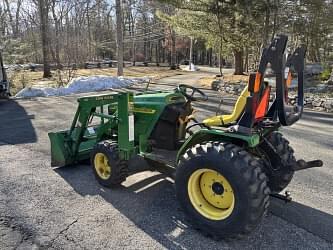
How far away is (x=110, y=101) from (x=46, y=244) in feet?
5.88

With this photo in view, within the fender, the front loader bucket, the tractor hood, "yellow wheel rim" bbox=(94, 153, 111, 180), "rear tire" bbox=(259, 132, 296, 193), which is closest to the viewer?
the fender

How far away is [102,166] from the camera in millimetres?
3986

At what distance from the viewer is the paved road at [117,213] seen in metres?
2.82

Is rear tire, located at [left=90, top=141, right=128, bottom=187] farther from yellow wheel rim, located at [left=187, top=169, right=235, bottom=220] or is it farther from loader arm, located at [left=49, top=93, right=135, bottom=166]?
yellow wheel rim, located at [left=187, top=169, right=235, bottom=220]

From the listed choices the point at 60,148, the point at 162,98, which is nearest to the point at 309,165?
the point at 162,98

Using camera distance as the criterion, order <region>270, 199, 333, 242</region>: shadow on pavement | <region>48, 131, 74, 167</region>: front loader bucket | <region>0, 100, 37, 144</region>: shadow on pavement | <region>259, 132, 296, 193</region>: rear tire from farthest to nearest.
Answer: <region>0, 100, 37, 144</region>: shadow on pavement → <region>48, 131, 74, 167</region>: front loader bucket → <region>259, 132, 296, 193</region>: rear tire → <region>270, 199, 333, 242</region>: shadow on pavement

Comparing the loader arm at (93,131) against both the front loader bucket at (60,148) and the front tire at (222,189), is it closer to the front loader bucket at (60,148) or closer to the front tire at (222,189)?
the front loader bucket at (60,148)

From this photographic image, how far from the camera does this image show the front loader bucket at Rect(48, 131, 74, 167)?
14.8 feet

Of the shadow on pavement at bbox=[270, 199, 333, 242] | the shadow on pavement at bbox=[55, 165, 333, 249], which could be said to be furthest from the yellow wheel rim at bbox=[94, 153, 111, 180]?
the shadow on pavement at bbox=[270, 199, 333, 242]

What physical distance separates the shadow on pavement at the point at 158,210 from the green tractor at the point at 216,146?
0.44 feet

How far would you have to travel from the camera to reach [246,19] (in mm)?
14594

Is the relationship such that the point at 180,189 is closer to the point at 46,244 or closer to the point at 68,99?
the point at 46,244

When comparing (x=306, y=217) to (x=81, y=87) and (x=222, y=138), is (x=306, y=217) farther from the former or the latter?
(x=81, y=87)

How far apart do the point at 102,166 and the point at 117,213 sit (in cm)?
81
